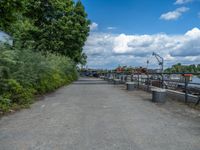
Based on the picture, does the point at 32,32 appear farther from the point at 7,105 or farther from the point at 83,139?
the point at 83,139

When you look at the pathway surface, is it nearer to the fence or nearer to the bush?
the bush

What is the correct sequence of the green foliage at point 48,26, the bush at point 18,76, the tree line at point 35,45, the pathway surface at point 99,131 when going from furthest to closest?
the green foliage at point 48,26, the tree line at point 35,45, the bush at point 18,76, the pathway surface at point 99,131

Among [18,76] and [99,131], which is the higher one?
[18,76]

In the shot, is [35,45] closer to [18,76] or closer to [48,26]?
[48,26]

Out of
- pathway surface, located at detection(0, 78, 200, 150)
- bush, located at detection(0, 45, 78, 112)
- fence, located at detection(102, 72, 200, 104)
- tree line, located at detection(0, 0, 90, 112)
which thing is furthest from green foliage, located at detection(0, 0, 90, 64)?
pathway surface, located at detection(0, 78, 200, 150)

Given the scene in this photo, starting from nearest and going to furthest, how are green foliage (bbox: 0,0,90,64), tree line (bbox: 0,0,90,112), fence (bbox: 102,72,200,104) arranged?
tree line (bbox: 0,0,90,112)
fence (bbox: 102,72,200,104)
green foliage (bbox: 0,0,90,64)

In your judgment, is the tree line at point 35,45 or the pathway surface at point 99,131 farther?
the tree line at point 35,45

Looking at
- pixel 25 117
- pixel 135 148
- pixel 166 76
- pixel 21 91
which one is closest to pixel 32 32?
pixel 166 76

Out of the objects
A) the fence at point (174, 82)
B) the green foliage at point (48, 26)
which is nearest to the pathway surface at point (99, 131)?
the fence at point (174, 82)

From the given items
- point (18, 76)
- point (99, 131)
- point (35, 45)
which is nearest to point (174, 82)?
point (18, 76)

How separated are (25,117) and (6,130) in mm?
1965

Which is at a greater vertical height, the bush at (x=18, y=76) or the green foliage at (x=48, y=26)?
the green foliage at (x=48, y=26)

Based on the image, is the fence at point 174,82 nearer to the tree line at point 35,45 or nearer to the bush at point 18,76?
the tree line at point 35,45

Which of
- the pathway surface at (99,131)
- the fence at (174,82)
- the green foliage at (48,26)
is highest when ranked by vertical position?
the green foliage at (48,26)
